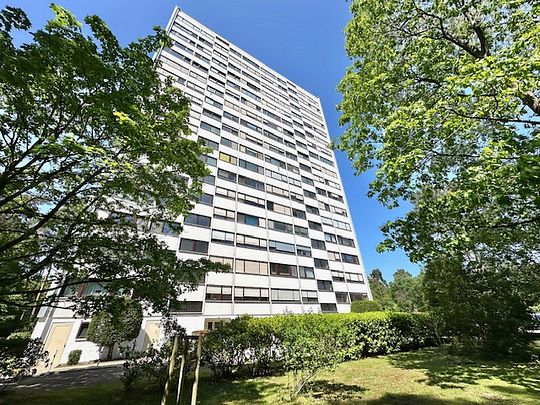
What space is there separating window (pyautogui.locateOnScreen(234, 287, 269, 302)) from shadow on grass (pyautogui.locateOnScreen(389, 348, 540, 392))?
1371cm

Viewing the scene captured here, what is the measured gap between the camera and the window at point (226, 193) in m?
26.8

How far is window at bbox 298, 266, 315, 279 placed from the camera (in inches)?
1092

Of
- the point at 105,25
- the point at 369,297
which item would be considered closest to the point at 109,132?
the point at 105,25

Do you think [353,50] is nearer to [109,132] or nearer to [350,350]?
[109,132]

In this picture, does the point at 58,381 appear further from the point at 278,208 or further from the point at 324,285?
the point at 324,285

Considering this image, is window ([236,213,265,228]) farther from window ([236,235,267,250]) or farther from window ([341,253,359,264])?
window ([341,253,359,264])

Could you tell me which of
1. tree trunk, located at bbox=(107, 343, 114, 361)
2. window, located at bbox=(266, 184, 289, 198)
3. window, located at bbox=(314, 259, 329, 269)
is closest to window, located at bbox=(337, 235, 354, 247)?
window, located at bbox=(314, 259, 329, 269)

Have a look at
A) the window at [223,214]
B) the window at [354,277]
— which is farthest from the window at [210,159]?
the window at [354,277]

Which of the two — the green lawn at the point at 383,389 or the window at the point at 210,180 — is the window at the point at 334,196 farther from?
the green lawn at the point at 383,389

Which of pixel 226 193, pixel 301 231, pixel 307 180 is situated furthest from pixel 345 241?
pixel 226 193

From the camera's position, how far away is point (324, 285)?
29.1 m

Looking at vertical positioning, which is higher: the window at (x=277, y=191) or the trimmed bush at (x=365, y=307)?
the window at (x=277, y=191)

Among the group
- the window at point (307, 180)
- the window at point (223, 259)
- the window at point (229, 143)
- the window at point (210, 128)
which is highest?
the window at point (210, 128)

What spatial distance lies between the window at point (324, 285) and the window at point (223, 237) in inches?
483
